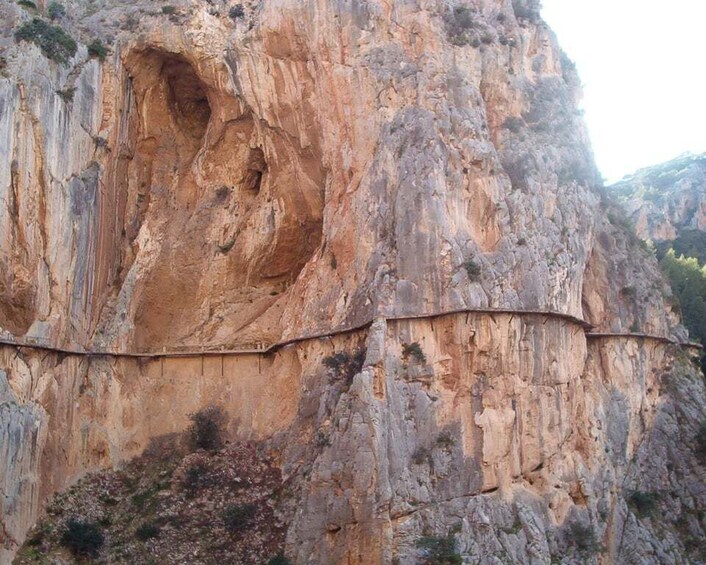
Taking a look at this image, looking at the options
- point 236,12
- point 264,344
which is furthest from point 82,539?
point 236,12

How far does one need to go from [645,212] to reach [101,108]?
4479cm

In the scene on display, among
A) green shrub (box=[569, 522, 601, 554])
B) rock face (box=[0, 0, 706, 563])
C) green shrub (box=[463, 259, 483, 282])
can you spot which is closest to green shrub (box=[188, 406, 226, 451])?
rock face (box=[0, 0, 706, 563])

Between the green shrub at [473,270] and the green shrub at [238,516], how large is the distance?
388 inches

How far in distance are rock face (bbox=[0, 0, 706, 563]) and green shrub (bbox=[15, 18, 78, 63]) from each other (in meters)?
0.54

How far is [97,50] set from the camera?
37656 mm

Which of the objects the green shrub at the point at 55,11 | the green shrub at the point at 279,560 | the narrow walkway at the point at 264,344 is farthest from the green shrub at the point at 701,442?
the green shrub at the point at 55,11

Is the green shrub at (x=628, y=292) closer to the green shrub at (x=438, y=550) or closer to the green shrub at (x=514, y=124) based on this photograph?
the green shrub at (x=514, y=124)

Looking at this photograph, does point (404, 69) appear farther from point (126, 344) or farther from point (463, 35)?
point (126, 344)

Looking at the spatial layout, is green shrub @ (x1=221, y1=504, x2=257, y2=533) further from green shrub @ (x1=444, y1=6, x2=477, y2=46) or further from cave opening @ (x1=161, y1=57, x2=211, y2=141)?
green shrub @ (x1=444, y1=6, x2=477, y2=46)

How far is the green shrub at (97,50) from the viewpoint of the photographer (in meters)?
37.7

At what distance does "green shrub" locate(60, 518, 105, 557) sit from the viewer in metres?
30.6

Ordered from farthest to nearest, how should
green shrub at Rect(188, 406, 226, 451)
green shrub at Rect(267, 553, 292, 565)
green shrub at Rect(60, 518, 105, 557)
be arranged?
1. green shrub at Rect(188, 406, 226, 451)
2. green shrub at Rect(60, 518, 105, 557)
3. green shrub at Rect(267, 553, 292, 565)

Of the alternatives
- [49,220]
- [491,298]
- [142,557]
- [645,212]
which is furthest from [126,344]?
[645,212]

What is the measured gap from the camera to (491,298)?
31.9 m
